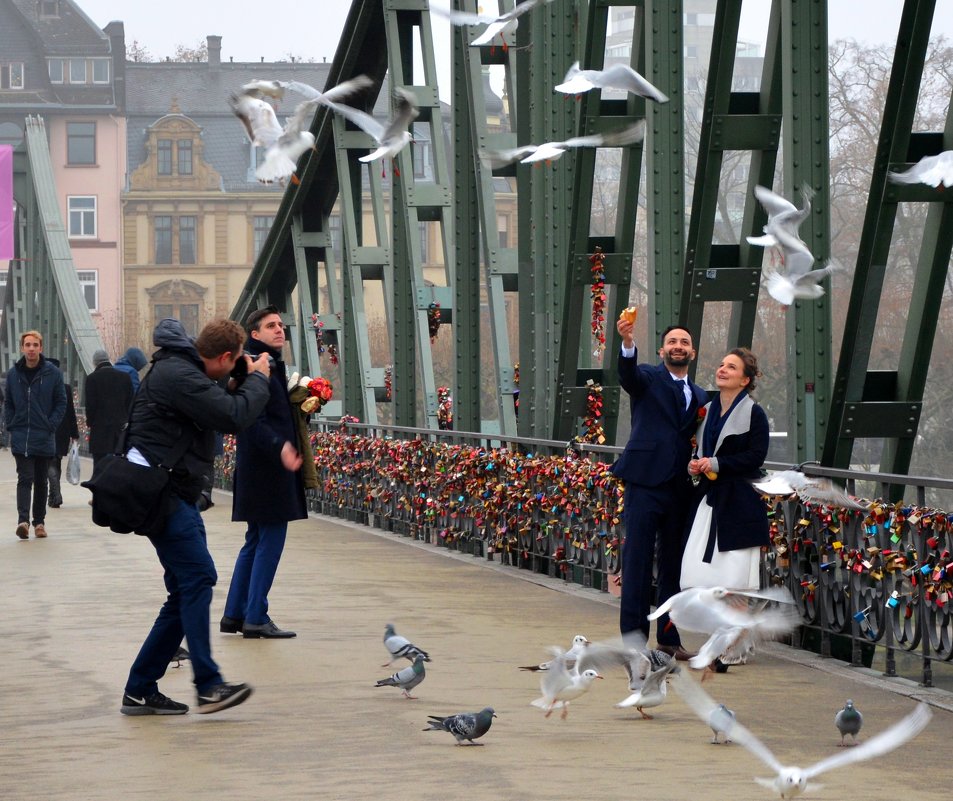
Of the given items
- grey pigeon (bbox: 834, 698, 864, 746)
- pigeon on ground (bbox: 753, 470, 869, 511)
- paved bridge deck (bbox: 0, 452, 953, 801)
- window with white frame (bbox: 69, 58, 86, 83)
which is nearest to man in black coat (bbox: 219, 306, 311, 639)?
paved bridge deck (bbox: 0, 452, 953, 801)

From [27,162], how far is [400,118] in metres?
41.8

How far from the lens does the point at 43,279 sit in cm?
4838

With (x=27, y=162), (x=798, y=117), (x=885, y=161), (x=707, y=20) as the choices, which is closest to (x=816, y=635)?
(x=885, y=161)

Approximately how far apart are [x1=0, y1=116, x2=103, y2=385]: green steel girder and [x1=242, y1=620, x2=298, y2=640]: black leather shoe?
101 ft

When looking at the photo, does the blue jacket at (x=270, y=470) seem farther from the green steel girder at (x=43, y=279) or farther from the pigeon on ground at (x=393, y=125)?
the green steel girder at (x=43, y=279)

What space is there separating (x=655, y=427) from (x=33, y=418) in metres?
8.07

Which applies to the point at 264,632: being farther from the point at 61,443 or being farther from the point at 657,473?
the point at 61,443

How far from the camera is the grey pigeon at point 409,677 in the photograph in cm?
664

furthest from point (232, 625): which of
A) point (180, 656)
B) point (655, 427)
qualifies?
point (655, 427)

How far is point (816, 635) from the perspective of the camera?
323 inches

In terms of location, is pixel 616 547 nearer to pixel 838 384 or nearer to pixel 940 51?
pixel 838 384

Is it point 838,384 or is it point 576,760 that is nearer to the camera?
point 576,760

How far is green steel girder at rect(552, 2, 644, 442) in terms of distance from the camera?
40.0ft

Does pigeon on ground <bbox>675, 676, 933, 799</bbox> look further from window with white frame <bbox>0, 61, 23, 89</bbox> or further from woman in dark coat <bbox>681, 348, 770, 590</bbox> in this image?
window with white frame <bbox>0, 61, 23, 89</bbox>
